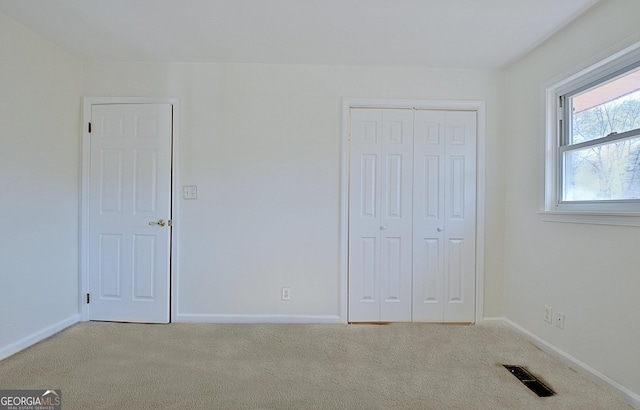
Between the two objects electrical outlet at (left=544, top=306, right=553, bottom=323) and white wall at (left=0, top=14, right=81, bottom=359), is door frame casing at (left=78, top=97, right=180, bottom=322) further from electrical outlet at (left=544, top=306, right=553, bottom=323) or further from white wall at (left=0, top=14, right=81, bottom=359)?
electrical outlet at (left=544, top=306, right=553, bottom=323)

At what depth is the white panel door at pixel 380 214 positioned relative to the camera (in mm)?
2777

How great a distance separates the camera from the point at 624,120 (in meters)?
1.83

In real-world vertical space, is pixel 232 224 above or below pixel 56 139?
below

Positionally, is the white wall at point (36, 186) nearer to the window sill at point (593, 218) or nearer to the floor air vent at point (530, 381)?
the floor air vent at point (530, 381)

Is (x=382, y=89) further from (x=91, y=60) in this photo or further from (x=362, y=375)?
(x=91, y=60)

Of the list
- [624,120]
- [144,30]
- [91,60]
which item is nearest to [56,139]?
[91,60]

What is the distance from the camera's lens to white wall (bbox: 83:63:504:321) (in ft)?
9.04

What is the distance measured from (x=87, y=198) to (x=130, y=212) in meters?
0.42

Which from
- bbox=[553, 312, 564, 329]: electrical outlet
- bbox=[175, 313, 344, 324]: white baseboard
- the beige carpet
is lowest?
the beige carpet

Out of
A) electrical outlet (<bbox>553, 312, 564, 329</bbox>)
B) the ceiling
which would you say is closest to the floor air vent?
electrical outlet (<bbox>553, 312, 564, 329</bbox>)

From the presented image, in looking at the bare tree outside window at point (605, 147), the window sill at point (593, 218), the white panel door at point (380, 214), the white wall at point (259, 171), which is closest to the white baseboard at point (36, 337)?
the white wall at point (259, 171)

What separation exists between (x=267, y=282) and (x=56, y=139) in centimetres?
219

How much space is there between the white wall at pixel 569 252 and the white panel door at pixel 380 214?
94 cm

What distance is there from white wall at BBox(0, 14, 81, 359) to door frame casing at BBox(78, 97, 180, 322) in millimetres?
54
